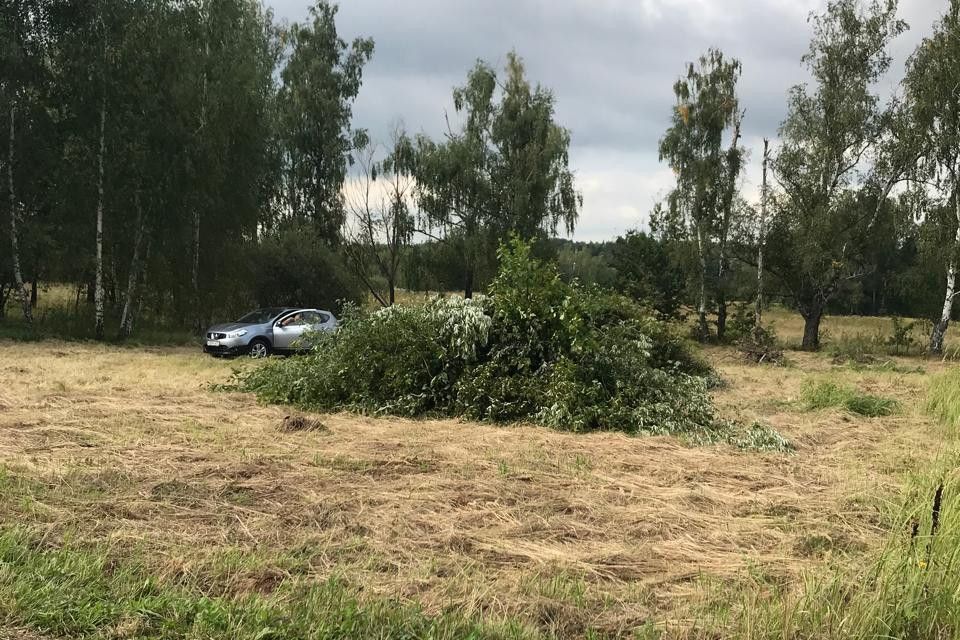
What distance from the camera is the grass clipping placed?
9047 mm

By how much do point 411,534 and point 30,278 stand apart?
2162cm

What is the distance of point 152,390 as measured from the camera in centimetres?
1062

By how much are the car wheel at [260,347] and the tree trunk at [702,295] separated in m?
18.9

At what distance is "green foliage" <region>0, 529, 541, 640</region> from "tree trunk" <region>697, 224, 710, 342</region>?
91.7 feet

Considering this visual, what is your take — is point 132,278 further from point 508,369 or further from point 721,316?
point 721,316

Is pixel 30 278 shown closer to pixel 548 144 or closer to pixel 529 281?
pixel 529 281

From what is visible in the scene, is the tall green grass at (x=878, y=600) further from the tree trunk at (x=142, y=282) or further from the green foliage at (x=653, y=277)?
the green foliage at (x=653, y=277)

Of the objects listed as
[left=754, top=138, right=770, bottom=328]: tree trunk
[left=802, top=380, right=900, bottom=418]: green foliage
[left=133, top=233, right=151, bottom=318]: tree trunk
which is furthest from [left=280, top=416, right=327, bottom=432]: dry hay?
[left=754, top=138, right=770, bottom=328]: tree trunk

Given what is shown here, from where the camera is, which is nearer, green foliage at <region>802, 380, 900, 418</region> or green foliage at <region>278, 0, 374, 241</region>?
green foliage at <region>802, 380, 900, 418</region>

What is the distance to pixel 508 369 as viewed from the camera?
9766 mm

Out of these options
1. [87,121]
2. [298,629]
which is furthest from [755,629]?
[87,121]

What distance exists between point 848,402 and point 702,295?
20038mm

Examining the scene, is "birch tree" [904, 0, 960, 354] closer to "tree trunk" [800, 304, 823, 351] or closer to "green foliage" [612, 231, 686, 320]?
"tree trunk" [800, 304, 823, 351]

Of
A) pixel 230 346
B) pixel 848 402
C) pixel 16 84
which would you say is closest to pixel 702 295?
pixel 848 402
